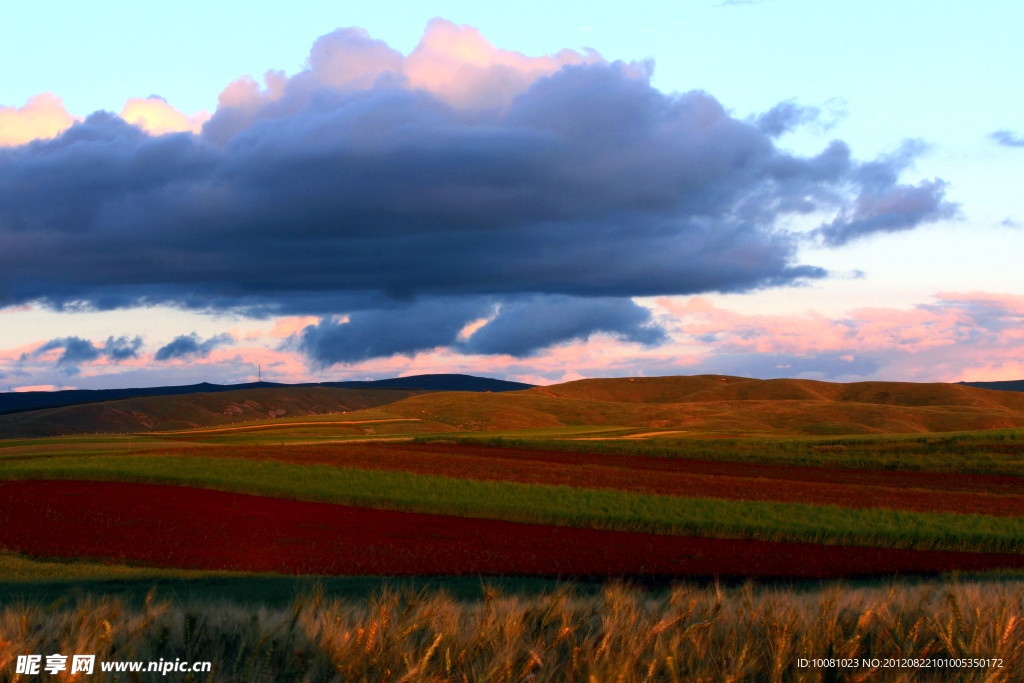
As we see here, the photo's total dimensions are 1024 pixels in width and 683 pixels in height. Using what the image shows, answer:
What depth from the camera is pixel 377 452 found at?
58.4m

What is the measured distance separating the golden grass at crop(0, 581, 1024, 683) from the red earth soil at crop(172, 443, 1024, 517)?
29.5 metres

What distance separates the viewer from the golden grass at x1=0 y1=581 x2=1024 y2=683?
6172mm

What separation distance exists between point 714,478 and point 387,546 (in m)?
24.8

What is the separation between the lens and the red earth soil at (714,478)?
121ft

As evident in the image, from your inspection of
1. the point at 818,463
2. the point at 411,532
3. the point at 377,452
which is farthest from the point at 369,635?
the point at 818,463

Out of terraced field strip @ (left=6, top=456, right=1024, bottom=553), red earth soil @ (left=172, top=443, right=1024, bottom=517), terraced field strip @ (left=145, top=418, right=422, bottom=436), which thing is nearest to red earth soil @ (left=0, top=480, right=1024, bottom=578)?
terraced field strip @ (left=6, top=456, right=1024, bottom=553)

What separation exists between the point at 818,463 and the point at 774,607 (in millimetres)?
57461

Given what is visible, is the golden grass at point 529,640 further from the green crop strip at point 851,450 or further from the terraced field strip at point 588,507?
the green crop strip at point 851,450

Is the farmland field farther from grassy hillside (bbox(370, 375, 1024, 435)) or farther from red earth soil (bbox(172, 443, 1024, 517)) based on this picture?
grassy hillside (bbox(370, 375, 1024, 435))

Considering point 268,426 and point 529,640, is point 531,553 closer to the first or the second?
point 529,640

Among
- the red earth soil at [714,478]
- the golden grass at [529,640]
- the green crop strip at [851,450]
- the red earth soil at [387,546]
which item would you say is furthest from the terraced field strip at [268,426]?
the golden grass at [529,640]

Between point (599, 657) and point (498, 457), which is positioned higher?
point (599, 657)

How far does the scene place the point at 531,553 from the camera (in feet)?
82.9

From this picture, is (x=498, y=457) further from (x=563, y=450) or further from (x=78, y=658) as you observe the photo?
(x=78, y=658)
